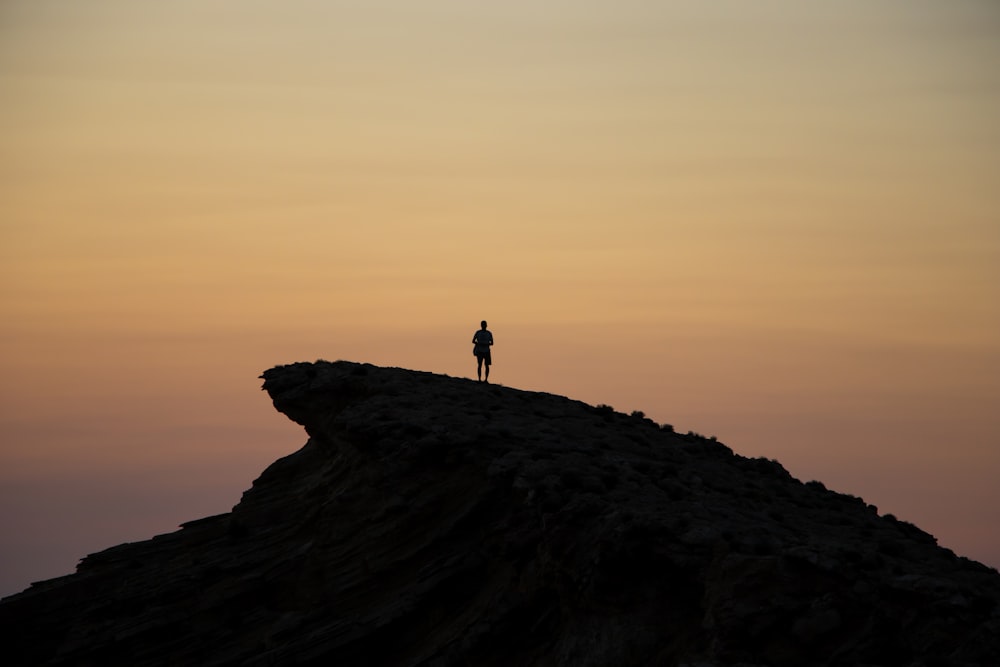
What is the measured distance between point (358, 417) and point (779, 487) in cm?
1597

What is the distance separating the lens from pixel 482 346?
60531mm

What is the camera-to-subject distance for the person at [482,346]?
198 ft

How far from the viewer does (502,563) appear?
50125 mm

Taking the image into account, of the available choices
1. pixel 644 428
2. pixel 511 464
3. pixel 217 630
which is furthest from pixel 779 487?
pixel 217 630

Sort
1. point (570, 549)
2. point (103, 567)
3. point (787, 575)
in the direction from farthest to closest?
point (103, 567), point (570, 549), point (787, 575)

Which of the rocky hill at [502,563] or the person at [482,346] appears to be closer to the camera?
the rocky hill at [502,563]

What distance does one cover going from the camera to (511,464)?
50.2m

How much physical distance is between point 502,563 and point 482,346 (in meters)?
12.8

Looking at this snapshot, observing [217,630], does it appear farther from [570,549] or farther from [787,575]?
[787,575]

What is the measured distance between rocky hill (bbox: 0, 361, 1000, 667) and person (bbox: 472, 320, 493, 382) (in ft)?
5.49

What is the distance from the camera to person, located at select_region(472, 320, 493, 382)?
60.2 metres

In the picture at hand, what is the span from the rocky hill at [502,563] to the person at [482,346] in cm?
167

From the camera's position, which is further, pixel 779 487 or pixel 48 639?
pixel 48 639

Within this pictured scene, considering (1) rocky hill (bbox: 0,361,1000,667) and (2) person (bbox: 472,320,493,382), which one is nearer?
(1) rocky hill (bbox: 0,361,1000,667)
